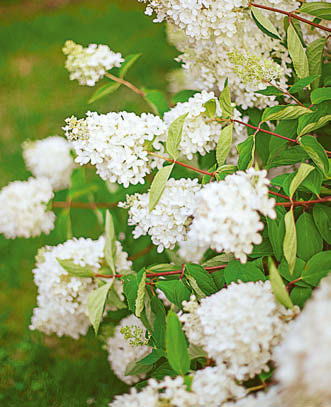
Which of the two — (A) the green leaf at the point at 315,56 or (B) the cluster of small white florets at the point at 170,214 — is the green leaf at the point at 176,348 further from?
(A) the green leaf at the point at 315,56

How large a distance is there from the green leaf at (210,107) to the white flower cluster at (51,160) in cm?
92

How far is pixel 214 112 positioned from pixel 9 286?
1472 millimetres

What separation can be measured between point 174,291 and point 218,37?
664mm

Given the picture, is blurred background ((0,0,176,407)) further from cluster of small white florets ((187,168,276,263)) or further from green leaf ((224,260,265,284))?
cluster of small white florets ((187,168,276,263))

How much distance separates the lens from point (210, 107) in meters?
1.17

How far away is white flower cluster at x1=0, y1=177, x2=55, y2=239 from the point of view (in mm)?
1701

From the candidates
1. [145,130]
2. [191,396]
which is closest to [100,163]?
[145,130]

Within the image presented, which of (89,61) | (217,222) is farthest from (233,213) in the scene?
(89,61)

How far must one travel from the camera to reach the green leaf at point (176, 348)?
2.81 ft

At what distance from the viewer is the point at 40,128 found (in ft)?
10.8

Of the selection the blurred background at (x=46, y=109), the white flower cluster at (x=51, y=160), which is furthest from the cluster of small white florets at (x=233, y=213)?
the white flower cluster at (x=51, y=160)

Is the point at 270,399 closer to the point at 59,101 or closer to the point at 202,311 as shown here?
the point at 202,311

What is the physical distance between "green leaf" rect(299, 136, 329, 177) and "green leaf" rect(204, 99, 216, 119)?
25 centimetres

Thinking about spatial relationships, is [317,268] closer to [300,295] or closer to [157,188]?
[300,295]
